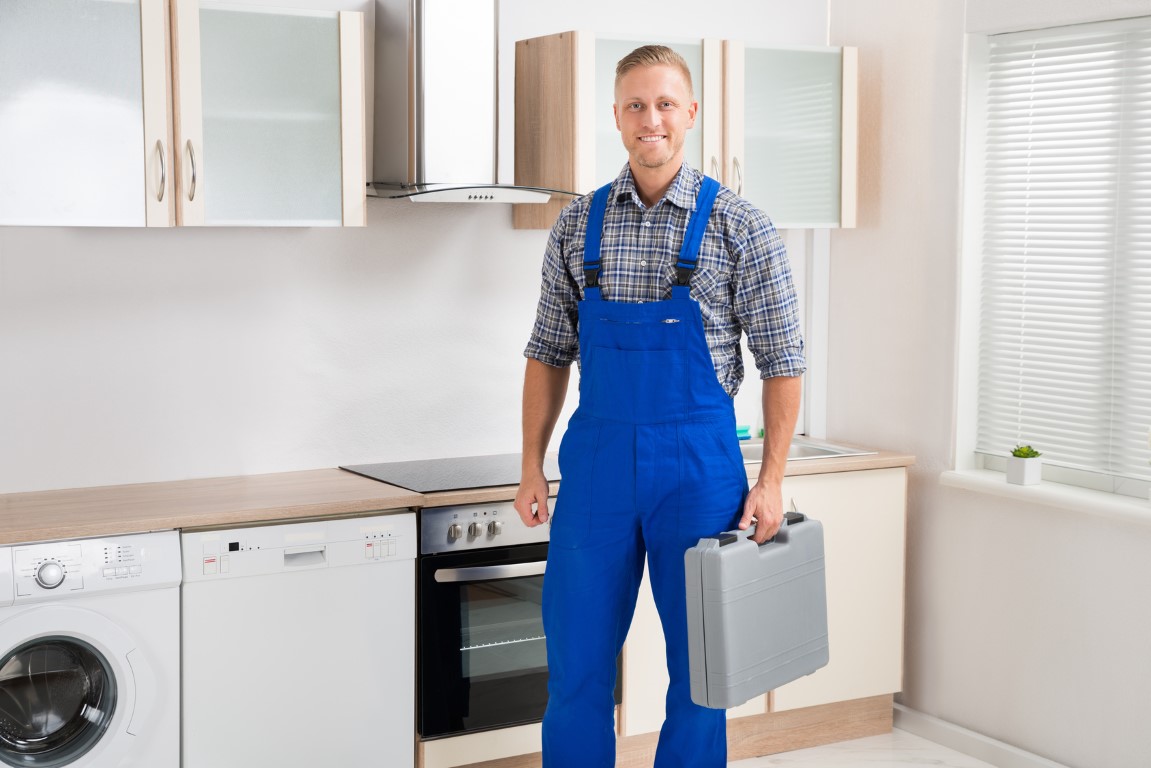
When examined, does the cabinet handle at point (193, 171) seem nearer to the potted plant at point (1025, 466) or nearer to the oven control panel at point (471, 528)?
the oven control panel at point (471, 528)

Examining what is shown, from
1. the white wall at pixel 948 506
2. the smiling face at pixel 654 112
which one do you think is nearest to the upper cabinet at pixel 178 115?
the smiling face at pixel 654 112

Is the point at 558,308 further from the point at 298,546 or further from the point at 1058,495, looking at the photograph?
the point at 1058,495

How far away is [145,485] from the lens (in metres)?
3.30

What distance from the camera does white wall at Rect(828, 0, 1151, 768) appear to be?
332 cm

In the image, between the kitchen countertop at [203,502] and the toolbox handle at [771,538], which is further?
the kitchen countertop at [203,502]

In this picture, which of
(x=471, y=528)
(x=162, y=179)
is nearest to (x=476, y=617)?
(x=471, y=528)

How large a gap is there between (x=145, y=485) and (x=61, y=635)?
622 millimetres

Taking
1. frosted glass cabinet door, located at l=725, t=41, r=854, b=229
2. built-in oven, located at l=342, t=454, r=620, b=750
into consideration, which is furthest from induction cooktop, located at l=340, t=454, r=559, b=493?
frosted glass cabinet door, located at l=725, t=41, r=854, b=229

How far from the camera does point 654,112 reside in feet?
8.25

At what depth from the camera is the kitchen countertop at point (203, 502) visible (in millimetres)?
2791

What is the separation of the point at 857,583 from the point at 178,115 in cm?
227

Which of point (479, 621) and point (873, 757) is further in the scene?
point (873, 757)

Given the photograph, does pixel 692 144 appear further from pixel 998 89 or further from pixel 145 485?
pixel 145 485

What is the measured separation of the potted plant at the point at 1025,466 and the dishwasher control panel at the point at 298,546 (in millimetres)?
1645
